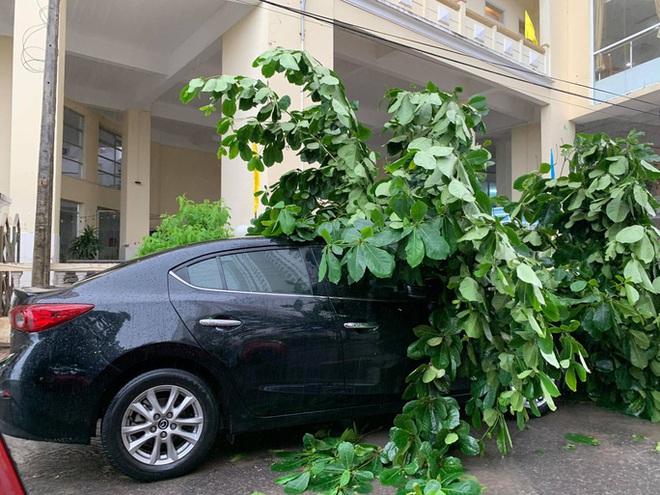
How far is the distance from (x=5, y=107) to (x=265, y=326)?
11615 millimetres

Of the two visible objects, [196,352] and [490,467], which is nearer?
[196,352]

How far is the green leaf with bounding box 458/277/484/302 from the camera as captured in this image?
304cm

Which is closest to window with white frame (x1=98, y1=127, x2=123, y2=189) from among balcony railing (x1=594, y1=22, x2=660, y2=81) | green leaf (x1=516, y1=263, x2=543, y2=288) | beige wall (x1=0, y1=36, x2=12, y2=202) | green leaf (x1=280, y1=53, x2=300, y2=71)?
beige wall (x1=0, y1=36, x2=12, y2=202)

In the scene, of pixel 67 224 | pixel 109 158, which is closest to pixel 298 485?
pixel 67 224

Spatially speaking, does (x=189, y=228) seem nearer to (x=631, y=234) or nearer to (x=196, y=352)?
(x=196, y=352)

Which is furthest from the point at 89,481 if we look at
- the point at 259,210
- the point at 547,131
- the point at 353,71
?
the point at 547,131

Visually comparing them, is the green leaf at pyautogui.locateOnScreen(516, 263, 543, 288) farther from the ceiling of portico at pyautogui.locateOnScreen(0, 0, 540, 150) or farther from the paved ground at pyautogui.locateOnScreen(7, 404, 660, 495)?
the ceiling of portico at pyautogui.locateOnScreen(0, 0, 540, 150)

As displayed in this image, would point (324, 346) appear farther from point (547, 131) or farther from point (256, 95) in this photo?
point (547, 131)

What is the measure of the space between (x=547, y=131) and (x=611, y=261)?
436 inches

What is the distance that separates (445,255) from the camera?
310cm

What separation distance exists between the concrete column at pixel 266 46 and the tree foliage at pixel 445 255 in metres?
4.62

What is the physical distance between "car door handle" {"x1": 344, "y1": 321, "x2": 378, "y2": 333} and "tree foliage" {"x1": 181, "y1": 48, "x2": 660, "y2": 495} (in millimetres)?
323

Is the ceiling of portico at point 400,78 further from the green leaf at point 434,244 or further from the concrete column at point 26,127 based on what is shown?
the green leaf at point 434,244

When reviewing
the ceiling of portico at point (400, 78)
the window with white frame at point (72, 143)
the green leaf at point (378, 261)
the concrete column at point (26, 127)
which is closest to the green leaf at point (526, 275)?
the green leaf at point (378, 261)
